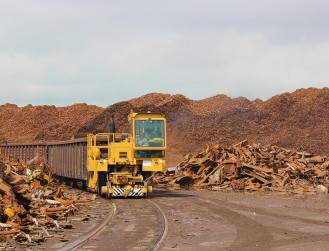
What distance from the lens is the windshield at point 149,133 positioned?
80.4ft

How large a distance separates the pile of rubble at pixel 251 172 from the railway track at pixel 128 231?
1163 centimetres

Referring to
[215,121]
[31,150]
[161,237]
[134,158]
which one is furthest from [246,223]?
[215,121]

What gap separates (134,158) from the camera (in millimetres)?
24484

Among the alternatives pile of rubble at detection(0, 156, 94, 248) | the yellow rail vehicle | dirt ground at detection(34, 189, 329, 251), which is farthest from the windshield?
pile of rubble at detection(0, 156, 94, 248)

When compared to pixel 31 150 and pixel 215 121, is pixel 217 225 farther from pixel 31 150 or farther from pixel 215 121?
pixel 215 121

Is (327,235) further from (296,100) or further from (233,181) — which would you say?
(296,100)

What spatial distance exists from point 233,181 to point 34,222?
730 inches

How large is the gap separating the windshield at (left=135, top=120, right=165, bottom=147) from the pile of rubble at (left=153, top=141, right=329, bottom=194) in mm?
8242

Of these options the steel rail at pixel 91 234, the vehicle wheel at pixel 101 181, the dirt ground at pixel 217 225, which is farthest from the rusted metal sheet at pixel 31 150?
the steel rail at pixel 91 234

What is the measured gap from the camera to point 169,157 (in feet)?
164

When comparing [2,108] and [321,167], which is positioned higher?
[2,108]

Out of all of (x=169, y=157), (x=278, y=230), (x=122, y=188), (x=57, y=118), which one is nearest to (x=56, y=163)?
(x=122, y=188)

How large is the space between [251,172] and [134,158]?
10240 millimetres

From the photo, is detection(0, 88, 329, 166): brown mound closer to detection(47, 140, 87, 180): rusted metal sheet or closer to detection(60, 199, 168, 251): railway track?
detection(47, 140, 87, 180): rusted metal sheet
